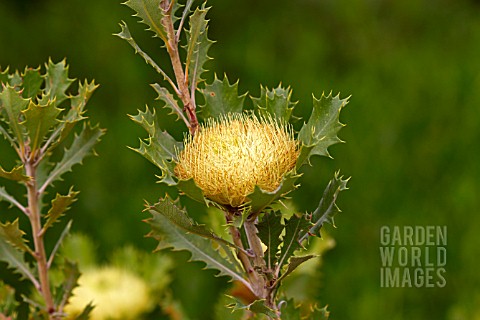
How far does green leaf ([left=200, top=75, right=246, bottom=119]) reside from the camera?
101 centimetres

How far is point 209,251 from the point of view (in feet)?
3.37

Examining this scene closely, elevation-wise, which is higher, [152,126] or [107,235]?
[107,235]

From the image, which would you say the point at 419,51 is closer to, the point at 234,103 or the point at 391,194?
the point at 391,194

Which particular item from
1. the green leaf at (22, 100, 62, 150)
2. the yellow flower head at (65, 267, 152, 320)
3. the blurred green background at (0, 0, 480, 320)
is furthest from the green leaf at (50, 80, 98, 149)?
the blurred green background at (0, 0, 480, 320)

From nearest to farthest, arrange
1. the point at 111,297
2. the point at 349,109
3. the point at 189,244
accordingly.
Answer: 1. the point at 189,244
2. the point at 111,297
3. the point at 349,109

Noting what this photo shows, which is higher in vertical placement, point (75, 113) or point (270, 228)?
point (75, 113)

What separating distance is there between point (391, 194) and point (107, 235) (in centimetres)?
116

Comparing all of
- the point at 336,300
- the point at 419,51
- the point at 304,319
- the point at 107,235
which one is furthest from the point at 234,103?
the point at 419,51

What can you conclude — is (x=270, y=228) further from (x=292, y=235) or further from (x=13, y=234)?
(x=13, y=234)

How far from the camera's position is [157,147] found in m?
0.93

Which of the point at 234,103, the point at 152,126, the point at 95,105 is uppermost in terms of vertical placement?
the point at 95,105

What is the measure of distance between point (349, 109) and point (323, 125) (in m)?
3.05

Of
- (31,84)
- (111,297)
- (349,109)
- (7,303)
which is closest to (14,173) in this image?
(31,84)

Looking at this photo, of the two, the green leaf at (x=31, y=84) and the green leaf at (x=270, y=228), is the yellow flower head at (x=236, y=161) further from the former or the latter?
the green leaf at (x=31, y=84)
